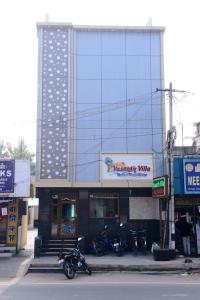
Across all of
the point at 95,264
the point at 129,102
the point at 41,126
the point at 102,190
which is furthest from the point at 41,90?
the point at 95,264

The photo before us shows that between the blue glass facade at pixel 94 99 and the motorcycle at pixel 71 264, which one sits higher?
the blue glass facade at pixel 94 99

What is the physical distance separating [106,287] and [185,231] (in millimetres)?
7879

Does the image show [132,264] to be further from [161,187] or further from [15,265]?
[15,265]

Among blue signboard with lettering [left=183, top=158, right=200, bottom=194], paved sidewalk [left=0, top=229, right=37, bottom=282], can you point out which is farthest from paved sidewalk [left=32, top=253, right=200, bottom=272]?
blue signboard with lettering [left=183, top=158, right=200, bottom=194]

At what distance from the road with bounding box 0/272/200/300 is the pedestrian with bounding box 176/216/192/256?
12.4 ft

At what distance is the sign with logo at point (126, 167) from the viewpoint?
2102cm

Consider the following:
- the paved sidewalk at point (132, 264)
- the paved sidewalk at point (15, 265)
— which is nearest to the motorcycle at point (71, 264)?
the paved sidewalk at point (132, 264)

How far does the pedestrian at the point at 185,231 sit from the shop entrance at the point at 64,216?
5.59 metres

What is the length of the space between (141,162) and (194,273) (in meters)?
7.10

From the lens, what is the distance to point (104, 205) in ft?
70.3

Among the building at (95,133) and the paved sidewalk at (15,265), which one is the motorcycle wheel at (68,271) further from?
the building at (95,133)

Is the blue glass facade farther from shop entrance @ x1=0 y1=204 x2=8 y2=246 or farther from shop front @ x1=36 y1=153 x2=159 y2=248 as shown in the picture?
shop entrance @ x1=0 y1=204 x2=8 y2=246

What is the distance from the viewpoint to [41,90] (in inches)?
839

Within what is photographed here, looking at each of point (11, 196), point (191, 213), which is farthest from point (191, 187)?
point (11, 196)
